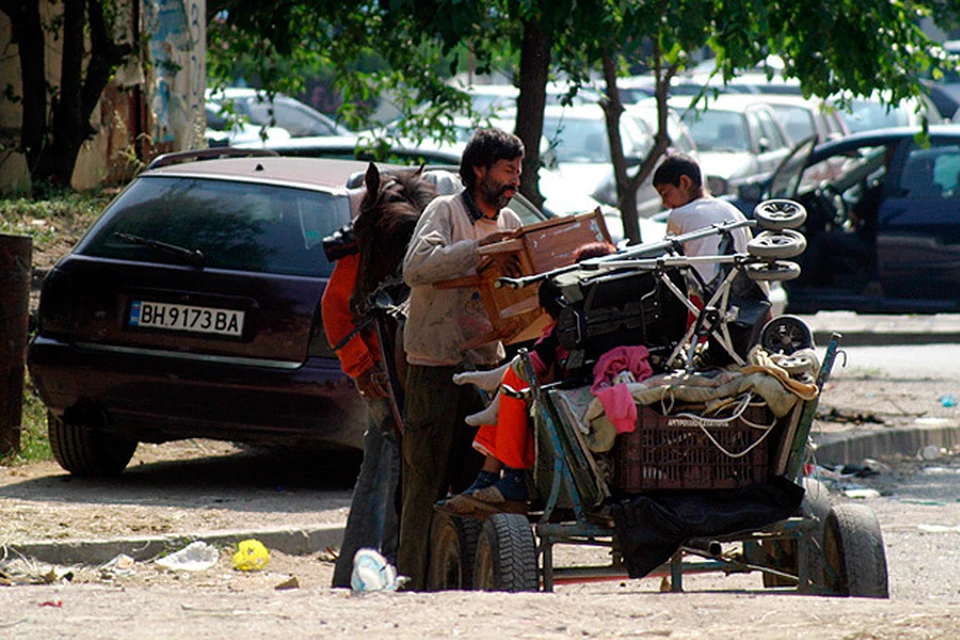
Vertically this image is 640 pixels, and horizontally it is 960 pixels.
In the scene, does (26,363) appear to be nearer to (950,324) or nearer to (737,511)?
(737,511)

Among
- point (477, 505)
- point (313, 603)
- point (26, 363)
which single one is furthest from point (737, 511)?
point (26, 363)

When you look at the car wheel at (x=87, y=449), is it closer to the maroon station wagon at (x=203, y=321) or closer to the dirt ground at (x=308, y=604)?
the maroon station wagon at (x=203, y=321)

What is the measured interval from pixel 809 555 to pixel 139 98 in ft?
31.2

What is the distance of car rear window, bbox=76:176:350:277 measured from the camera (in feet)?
26.7

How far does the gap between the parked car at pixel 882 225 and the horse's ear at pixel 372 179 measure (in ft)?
30.3

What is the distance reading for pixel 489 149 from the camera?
601 cm

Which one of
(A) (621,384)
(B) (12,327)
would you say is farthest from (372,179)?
(B) (12,327)

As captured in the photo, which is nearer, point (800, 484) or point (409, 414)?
point (800, 484)

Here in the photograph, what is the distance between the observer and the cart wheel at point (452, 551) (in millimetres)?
5789

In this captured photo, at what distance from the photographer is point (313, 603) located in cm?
498

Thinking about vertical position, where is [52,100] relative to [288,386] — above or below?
above

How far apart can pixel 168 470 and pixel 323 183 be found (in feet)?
5.98

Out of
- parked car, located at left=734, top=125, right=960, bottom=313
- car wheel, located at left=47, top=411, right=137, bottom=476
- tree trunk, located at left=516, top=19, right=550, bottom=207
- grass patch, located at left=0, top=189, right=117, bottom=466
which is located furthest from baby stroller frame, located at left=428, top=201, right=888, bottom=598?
parked car, located at left=734, top=125, right=960, bottom=313

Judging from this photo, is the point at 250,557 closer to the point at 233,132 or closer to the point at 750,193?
the point at 750,193
